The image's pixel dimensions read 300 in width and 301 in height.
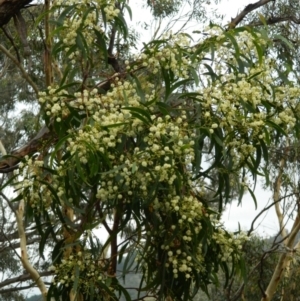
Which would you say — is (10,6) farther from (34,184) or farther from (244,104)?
(244,104)

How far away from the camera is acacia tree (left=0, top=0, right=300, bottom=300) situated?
255 centimetres

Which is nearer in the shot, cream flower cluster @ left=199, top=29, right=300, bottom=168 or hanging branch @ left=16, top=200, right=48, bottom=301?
cream flower cluster @ left=199, top=29, right=300, bottom=168

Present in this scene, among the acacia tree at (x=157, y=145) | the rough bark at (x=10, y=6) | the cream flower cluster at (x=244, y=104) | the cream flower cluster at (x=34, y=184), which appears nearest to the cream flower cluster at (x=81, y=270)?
the acacia tree at (x=157, y=145)

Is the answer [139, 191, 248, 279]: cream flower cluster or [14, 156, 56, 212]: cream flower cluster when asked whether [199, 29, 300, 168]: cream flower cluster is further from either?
[14, 156, 56, 212]: cream flower cluster

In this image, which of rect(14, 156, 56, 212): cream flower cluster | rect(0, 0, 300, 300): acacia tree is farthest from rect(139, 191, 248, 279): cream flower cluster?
rect(14, 156, 56, 212): cream flower cluster

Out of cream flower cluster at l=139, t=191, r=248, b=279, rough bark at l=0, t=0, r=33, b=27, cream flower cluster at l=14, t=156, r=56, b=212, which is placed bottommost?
cream flower cluster at l=139, t=191, r=248, b=279

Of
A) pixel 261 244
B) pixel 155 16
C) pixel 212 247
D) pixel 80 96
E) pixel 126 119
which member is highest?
pixel 155 16

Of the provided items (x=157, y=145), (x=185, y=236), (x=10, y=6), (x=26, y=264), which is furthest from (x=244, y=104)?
(x=26, y=264)

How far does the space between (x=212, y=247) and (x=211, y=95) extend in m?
0.69

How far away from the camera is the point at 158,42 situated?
112 inches

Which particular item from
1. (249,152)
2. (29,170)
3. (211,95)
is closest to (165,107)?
(211,95)

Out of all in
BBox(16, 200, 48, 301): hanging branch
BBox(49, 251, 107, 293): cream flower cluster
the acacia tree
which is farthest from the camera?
BBox(16, 200, 48, 301): hanging branch

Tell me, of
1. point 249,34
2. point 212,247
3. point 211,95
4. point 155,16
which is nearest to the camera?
point 211,95

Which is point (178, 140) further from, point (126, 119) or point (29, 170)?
point (29, 170)
